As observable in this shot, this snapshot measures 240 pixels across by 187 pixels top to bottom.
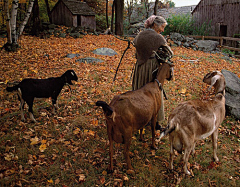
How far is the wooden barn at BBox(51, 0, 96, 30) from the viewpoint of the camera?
21219 mm

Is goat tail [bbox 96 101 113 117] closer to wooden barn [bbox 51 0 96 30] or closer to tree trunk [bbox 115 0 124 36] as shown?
tree trunk [bbox 115 0 124 36]

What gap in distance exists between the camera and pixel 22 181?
3.49m

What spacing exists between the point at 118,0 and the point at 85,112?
15.8m

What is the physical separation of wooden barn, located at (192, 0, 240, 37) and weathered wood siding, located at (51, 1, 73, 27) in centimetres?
1563

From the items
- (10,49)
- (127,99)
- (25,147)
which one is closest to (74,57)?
(10,49)

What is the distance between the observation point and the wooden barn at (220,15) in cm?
2032

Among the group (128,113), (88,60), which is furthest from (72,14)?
(128,113)

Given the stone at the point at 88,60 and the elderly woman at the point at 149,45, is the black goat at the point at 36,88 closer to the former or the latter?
the elderly woman at the point at 149,45

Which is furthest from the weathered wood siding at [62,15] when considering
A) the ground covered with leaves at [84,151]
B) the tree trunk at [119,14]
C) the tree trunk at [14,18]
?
the ground covered with leaves at [84,151]

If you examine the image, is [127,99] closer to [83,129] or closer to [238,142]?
[83,129]

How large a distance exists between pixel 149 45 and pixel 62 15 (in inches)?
817

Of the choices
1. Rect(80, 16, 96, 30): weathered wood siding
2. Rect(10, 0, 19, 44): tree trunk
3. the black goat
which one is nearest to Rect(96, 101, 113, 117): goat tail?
the black goat

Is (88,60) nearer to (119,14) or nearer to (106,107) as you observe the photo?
(106,107)

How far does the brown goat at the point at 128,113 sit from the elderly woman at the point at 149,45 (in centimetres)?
59
